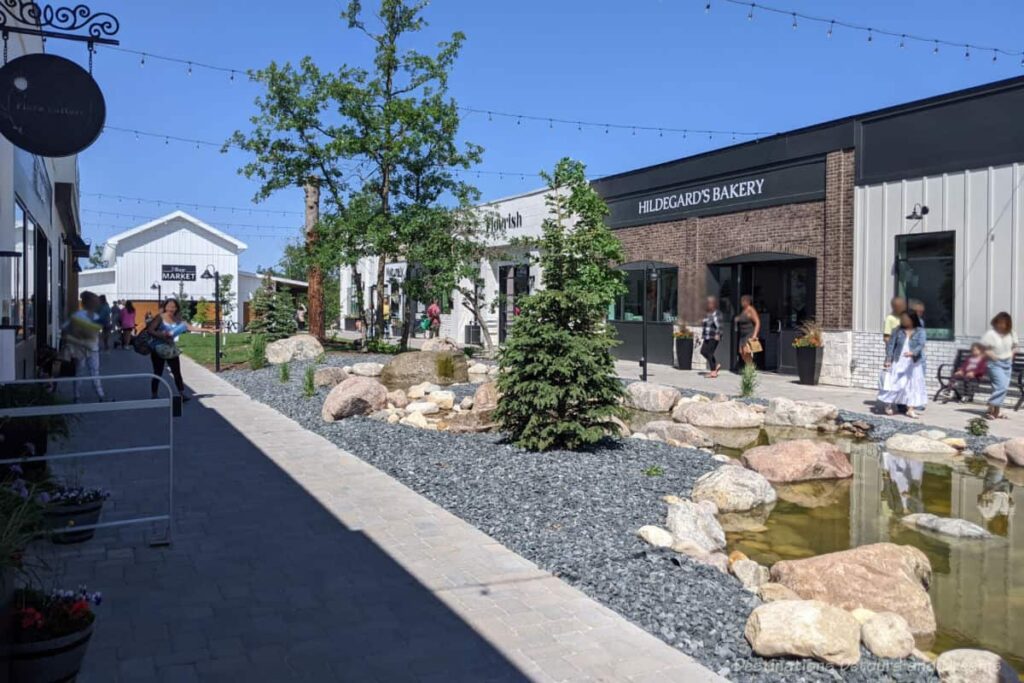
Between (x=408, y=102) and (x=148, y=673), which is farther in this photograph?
(x=408, y=102)

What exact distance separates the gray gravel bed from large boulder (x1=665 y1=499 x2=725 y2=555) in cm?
20

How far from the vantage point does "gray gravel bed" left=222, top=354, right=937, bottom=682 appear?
427 cm

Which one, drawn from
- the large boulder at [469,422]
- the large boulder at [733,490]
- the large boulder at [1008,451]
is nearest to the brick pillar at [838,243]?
the large boulder at [1008,451]

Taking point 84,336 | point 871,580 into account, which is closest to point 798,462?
point 871,580

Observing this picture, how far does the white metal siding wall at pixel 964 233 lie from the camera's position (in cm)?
1400

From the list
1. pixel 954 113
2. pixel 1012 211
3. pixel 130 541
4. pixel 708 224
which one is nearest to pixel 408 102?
pixel 708 224

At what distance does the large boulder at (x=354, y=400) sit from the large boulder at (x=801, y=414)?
592 centimetres

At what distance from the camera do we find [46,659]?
3.29m

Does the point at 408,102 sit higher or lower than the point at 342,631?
higher

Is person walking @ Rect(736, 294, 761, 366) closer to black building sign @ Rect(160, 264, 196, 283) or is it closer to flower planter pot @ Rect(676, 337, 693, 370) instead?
flower planter pot @ Rect(676, 337, 693, 370)

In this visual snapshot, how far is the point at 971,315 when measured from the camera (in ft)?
48.0

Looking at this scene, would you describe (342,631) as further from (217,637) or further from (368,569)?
(368,569)

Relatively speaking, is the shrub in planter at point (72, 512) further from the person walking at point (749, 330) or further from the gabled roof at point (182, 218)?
the gabled roof at point (182, 218)

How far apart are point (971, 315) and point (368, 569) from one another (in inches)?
512
